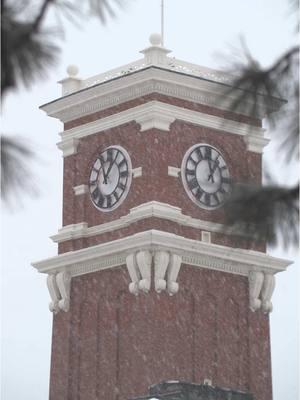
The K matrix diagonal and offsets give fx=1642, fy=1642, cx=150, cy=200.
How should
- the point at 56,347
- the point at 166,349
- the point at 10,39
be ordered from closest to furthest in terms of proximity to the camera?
the point at 10,39 < the point at 166,349 < the point at 56,347

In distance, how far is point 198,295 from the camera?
42.9m

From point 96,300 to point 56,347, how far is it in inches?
79.6

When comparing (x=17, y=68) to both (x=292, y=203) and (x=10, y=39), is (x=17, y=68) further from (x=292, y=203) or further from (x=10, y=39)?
(x=292, y=203)

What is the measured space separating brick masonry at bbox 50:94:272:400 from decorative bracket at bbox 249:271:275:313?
0.64 ft

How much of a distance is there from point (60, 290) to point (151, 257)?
4.16 meters

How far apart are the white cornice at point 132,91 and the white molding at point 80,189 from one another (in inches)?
80.1

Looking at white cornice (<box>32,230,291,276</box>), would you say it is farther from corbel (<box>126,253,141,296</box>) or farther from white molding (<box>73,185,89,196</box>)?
white molding (<box>73,185,89,196</box>)

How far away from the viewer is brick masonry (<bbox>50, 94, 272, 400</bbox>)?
137 ft

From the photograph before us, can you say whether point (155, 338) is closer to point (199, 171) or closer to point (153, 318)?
point (153, 318)

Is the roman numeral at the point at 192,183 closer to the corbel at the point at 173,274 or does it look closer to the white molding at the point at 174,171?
the white molding at the point at 174,171

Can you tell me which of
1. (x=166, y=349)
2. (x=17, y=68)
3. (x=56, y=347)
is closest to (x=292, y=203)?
(x=17, y=68)

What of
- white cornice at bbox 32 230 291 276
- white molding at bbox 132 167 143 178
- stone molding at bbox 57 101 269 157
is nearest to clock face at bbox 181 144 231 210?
stone molding at bbox 57 101 269 157

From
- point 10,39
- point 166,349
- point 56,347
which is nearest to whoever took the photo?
point 10,39

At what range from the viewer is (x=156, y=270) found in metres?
41.5
